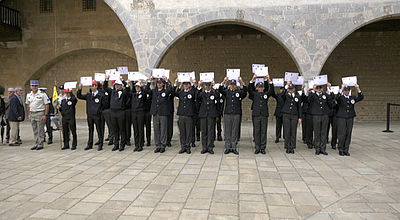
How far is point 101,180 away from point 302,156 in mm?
4323

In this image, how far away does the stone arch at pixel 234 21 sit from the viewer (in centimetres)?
977

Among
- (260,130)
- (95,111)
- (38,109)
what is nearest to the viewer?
(260,130)

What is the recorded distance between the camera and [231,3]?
9961mm

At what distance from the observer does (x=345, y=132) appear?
6645 millimetres

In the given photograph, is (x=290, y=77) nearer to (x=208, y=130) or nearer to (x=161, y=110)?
(x=208, y=130)

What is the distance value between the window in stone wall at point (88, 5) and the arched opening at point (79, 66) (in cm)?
205

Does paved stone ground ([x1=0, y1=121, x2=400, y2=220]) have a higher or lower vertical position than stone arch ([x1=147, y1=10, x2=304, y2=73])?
lower

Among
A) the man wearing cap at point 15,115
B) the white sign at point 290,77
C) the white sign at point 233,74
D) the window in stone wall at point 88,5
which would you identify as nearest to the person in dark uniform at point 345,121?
the white sign at point 290,77

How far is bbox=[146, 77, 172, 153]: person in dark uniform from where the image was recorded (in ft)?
22.5

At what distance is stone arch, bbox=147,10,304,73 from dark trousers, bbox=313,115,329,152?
3.39m

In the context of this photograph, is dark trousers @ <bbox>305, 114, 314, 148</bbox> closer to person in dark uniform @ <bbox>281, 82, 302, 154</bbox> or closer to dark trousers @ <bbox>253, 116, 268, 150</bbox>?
person in dark uniform @ <bbox>281, 82, 302, 154</bbox>

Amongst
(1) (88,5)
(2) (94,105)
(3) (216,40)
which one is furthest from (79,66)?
(2) (94,105)

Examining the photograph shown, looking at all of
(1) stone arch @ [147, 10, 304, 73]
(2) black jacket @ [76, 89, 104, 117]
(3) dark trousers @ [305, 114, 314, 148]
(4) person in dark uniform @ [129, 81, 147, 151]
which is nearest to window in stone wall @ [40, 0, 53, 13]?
(1) stone arch @ [147, 10, 304, 73]

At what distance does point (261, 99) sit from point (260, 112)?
0.31m
